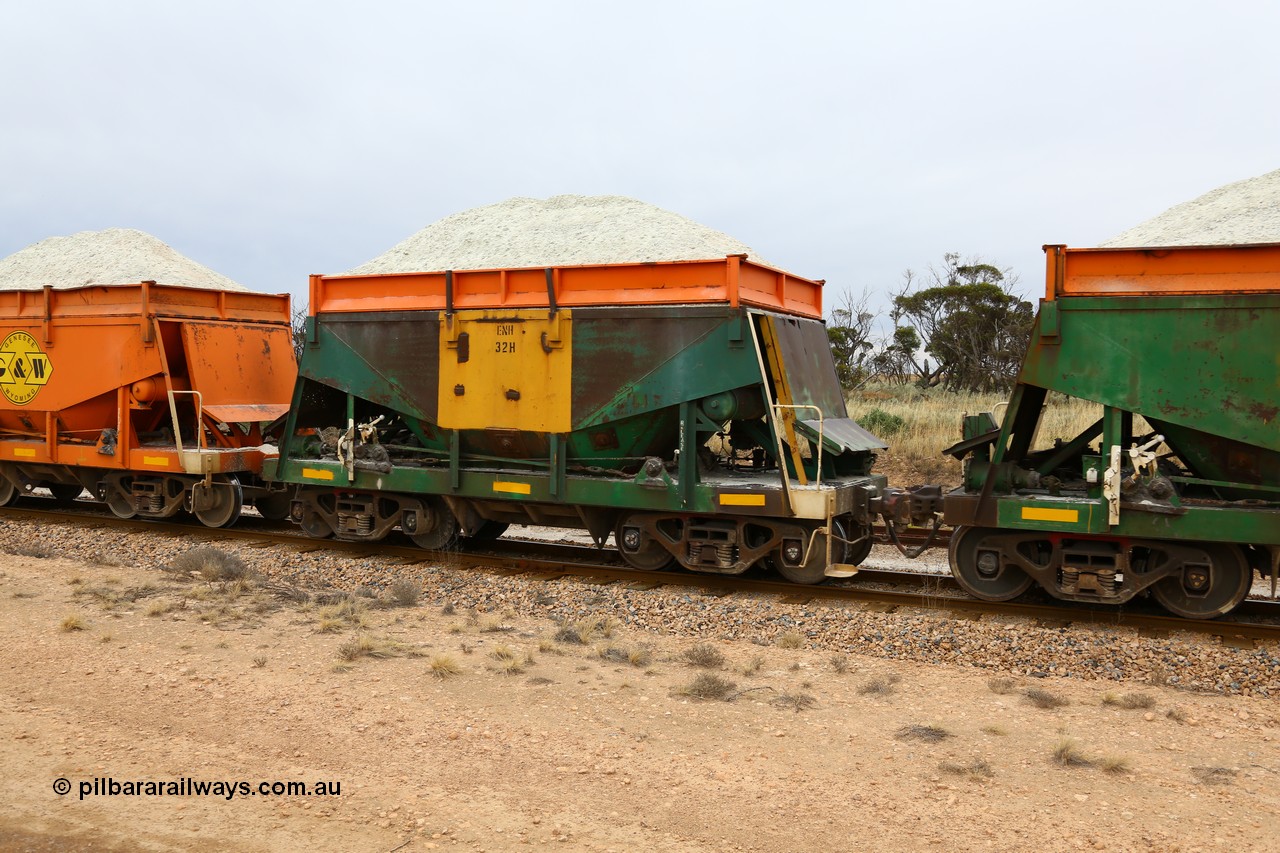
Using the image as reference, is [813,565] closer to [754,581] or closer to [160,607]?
[754,581]

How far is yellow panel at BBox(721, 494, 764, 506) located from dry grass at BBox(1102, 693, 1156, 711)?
3412 mm

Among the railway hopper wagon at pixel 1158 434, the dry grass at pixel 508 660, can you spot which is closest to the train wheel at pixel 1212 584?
the railway hopper wagon at pixel 1158 434

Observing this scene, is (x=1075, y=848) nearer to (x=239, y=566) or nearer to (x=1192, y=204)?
(x=239, y=566)

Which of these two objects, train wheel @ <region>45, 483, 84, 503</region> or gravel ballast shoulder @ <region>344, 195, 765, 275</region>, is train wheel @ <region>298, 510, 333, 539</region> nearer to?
train wheel @ <region>45, 483, 84, 503</region>

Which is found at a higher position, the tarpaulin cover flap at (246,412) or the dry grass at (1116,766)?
the tarpaulin cover flap at (246,412)

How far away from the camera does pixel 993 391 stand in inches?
1000

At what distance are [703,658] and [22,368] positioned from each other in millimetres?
11439

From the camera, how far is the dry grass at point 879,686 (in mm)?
6344

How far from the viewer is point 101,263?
142 ft

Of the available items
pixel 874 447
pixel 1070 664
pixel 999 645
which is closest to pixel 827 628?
pixel 999 645

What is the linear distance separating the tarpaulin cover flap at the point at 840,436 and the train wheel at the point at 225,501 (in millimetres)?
7320

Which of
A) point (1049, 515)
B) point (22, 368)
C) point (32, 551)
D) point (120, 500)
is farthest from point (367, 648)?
point (22, 368)

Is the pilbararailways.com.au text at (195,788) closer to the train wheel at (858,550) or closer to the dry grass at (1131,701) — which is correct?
the dry grass at (1131,701)

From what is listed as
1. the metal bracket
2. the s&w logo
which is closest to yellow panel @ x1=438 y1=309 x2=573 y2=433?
the metal bracket
